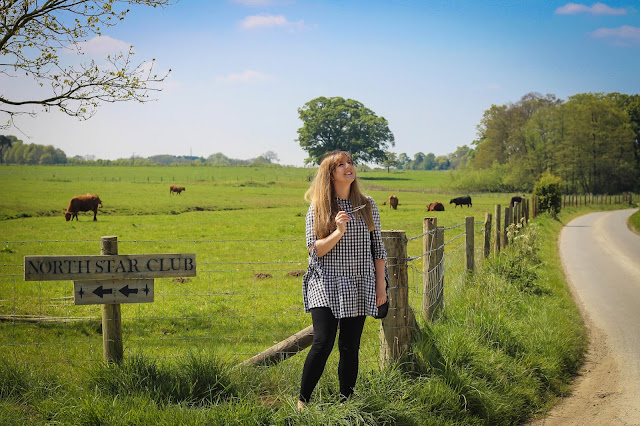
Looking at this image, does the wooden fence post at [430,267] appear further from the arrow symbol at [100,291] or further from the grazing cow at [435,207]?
the grazing cow at [435,207]

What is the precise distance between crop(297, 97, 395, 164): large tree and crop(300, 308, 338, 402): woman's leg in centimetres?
9757

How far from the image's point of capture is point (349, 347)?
4.05 m

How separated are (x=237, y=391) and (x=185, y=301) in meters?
7.18

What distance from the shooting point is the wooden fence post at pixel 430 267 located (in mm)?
5719

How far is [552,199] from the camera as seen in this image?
3488cm

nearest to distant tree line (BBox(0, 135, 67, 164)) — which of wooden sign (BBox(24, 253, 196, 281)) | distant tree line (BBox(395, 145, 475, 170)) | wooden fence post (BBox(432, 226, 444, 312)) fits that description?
wooden sign (BBox(24, 253, 196, 281))

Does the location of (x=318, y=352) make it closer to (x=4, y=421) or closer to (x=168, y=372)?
(x=168, y=372)

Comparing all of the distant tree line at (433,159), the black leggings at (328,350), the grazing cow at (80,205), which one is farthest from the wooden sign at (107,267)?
the distant tree line at (433,159)

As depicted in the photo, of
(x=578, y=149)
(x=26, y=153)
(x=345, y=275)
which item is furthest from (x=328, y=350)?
(x=578, y=149)

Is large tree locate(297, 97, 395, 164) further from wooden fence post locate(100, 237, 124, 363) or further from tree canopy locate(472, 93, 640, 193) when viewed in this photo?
wooden fence post locate(100, 237, 124, 363)

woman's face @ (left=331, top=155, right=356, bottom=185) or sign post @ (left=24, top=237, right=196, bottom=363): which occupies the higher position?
woman's face @ (left=331, top=155, right=356, bottom=185)

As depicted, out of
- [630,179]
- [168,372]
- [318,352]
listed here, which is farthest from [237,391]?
[630,179]

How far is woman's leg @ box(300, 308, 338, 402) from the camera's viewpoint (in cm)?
388

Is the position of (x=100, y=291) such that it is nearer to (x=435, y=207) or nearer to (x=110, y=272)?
(x=110, y=272)
